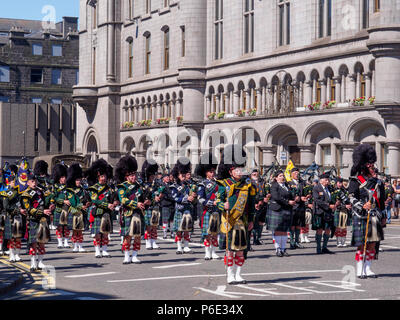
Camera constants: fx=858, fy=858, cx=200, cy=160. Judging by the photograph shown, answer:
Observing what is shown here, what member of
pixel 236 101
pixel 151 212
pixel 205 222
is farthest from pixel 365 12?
pixel 205 222

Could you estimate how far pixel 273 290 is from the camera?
12.7 m

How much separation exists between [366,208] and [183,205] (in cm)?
646

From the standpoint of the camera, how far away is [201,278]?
14.3 meters

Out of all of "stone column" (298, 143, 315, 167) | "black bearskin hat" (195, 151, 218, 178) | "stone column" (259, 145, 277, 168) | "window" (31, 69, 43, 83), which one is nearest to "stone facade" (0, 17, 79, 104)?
"window" (31, 69, 43, 83)

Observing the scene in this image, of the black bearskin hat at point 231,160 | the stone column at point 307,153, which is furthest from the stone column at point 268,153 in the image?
the black bearskin hat at point 231,160

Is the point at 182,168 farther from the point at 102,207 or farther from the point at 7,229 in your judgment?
the point at 7,229

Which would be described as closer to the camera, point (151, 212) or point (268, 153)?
point (151, 212)

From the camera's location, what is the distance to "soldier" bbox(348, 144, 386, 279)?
14195 mm

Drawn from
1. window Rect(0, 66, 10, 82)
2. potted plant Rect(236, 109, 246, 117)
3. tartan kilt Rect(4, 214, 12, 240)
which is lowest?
tartan kilt Rect(4, 214, 12, 240)

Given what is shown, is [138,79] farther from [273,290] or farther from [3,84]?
[273,290]

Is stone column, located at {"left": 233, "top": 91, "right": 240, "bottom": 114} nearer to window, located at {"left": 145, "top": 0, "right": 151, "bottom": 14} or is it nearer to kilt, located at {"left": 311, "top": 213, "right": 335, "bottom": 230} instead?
window, located at {"left": 145, "top": 0, "right": 151, "bottom": 14}

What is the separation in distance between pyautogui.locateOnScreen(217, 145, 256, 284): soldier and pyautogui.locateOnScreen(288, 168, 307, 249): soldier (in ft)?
19.9
